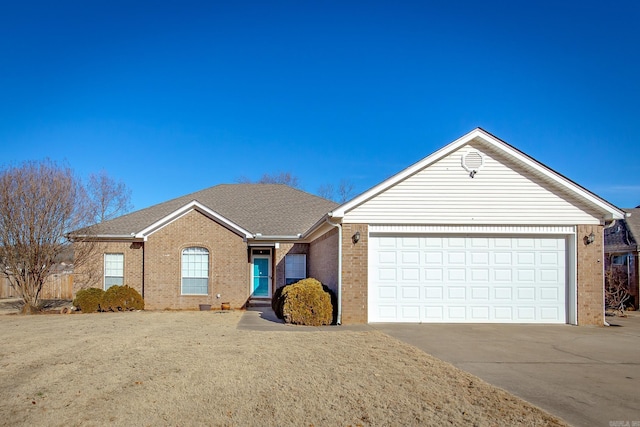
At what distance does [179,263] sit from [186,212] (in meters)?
2.06

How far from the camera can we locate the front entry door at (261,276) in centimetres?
2109

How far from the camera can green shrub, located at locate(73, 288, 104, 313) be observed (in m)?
18.0

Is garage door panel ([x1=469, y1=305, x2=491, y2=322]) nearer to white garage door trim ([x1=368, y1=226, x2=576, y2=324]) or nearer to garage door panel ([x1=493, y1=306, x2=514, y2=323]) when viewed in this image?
white garage door trim ([x1=368, y1=226, x2=576, y2=324])

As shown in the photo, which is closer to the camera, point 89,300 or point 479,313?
point 479,313

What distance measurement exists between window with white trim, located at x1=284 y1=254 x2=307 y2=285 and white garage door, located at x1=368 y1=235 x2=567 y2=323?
25.5 ft

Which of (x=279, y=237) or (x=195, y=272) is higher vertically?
(x=279, y=237)

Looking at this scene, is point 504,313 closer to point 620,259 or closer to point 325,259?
point 325,259

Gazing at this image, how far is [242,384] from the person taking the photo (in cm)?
682

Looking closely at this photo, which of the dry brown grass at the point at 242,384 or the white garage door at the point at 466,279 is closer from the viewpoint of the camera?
the dry brown grass at the point at 242,384

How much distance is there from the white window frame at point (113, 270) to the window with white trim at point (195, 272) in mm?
2714

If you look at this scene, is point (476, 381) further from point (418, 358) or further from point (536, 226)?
point (536, 226)

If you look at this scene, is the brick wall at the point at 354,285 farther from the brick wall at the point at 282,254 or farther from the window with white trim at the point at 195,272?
the window with white trim at the point at 195,272

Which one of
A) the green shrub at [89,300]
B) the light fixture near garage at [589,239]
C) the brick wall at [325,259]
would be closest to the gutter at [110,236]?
the green shrub at [89,300]

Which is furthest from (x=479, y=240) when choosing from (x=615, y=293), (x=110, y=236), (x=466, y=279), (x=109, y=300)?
(x=110, y=236)
